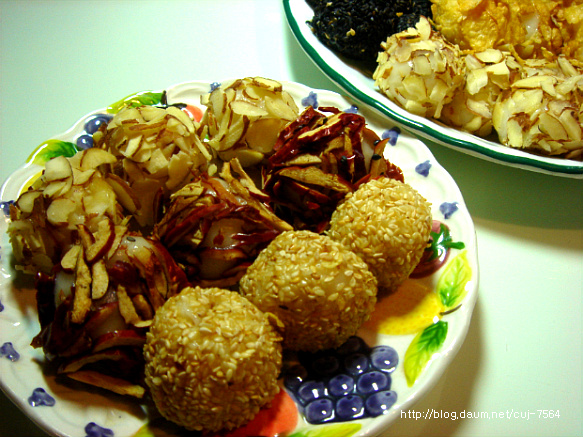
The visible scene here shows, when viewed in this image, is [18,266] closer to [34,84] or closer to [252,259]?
[252,259]

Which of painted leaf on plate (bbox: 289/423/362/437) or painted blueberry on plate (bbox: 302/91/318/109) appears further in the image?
painted blueberry on plate (bbox: 302/91/318/109)

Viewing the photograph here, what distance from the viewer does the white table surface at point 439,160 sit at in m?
0.96

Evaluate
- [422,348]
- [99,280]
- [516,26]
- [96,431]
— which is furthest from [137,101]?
[516,26]

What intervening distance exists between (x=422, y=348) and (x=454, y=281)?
0.57 ft

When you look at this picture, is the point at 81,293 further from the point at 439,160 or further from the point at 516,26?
the point at 516,26

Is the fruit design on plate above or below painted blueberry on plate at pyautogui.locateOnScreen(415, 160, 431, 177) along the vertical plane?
below

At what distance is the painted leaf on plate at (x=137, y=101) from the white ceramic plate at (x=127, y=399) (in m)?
0.26

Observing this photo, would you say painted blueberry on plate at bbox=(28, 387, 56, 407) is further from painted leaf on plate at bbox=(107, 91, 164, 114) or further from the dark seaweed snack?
the dark seaweed snack

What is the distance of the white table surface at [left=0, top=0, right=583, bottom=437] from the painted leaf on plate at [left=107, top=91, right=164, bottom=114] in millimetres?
383

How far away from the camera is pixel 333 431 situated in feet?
2.46

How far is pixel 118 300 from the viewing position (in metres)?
0.79

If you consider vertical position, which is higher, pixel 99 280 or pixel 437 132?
pixel 99 280

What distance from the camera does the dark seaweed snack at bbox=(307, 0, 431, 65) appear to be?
150 centimetres

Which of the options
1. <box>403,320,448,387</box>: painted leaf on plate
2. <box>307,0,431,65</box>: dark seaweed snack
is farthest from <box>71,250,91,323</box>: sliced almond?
<box>307,0,431,65</box>: dark seaweed snack
